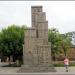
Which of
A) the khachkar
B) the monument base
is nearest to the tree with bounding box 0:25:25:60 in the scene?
the khachkar

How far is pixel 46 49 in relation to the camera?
108 feet

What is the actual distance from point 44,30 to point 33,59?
359 cm

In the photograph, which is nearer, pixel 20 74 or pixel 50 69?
pixel 20 74

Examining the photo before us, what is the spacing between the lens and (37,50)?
33.1 m

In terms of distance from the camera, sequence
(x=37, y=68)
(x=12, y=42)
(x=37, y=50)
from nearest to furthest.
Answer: (x=37, y=68) < (x=37, y=50) < (x=12, y=42)

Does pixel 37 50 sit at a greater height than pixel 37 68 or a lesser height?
greater

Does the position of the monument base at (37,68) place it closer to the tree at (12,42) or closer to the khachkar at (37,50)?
the khachkar at (37,50)

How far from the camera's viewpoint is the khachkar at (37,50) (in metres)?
32.6

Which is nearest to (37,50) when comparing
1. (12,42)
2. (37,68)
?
(37,68)

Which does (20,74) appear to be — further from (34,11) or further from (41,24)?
(34,11)

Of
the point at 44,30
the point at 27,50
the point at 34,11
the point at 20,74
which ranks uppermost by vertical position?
the point at 34,11

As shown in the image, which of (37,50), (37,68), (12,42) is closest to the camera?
(37,68)

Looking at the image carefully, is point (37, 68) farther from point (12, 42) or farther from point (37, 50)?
point (12, 42)

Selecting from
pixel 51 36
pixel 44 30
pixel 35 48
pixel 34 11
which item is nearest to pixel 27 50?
pixel 35 48
